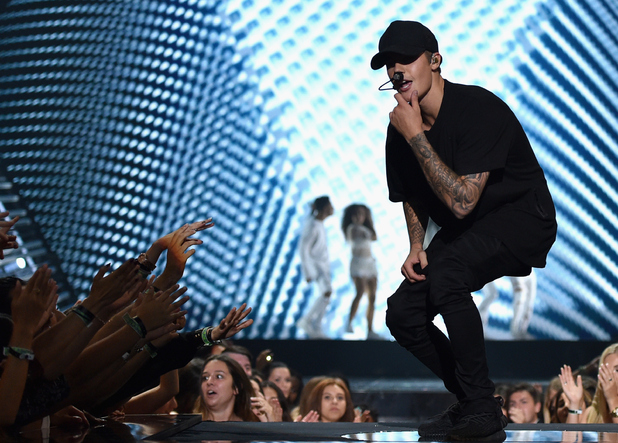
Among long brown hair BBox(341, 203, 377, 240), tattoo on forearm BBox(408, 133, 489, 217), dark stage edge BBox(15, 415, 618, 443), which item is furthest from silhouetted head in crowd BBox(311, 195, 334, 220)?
tattoo on forearm BBox(408, 133, 489, 217)

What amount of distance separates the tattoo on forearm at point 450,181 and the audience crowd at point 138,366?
68 centimetres

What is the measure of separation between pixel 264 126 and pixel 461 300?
4.89 metres

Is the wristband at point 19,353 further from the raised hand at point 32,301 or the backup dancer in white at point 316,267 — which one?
the backup dancer in white at point 316,267

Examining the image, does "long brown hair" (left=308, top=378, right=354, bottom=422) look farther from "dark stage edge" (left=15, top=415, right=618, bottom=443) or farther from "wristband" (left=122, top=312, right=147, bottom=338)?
"wristband" (left=122, top=312, right=147, bottom=338)

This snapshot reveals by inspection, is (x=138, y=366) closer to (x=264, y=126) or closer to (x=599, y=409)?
(x=599, y=409)

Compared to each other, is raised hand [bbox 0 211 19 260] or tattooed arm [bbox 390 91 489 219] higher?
tattooed arm [bbox 390 91 489 219]

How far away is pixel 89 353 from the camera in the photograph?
69.6 inches

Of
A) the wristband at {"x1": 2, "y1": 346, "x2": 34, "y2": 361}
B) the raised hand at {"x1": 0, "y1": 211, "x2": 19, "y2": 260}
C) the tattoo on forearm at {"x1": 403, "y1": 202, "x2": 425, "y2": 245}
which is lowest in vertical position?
the wristband at {"x1": 2, "y1": 346, "x2": 34, "y2": 361}

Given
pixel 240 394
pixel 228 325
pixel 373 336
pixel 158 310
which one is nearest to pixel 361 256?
pixel 373 336

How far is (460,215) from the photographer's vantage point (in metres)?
1.64

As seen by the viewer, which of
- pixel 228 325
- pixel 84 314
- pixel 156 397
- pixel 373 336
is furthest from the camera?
pixel 373 336

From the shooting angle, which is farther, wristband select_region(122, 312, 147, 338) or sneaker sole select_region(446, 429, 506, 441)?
wristband select_region(122, 312, 147, 338)

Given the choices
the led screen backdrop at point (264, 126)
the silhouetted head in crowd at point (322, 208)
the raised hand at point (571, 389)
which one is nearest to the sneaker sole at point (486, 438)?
the raised hand at point (571, 389)

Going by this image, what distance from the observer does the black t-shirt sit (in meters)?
1.67
